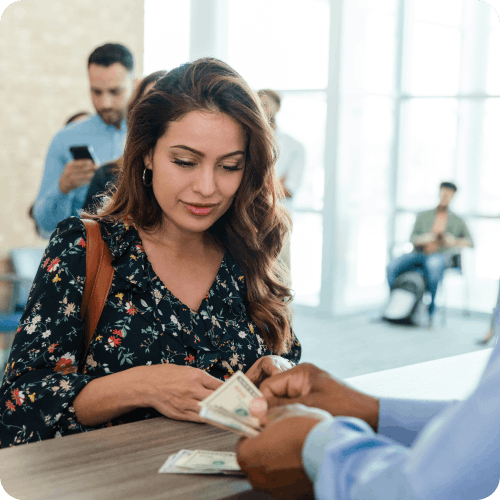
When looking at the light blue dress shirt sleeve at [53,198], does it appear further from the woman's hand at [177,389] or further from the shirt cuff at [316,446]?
the shirt cuff at [316,446]

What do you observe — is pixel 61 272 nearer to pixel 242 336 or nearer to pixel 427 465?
pixel 242 336

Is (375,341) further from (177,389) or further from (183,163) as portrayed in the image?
(177,389)

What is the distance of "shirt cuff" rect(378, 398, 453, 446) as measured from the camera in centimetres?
117

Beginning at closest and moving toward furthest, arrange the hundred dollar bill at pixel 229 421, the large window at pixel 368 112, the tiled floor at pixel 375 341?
1. the hundred dollar bill at pixel 229 421
2. the tiled floor at pixel 375 341
3. the large window at pixel 368 112

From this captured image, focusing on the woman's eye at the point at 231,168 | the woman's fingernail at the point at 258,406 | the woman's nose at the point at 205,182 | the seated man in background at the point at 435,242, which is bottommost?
the seated man in background at the point at 435,242

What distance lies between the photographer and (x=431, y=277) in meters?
8.14

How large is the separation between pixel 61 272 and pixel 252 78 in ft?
27.3

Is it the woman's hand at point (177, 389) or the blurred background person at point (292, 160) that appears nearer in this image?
the woman's hand at point (177, 389)

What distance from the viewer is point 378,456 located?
0.81 m

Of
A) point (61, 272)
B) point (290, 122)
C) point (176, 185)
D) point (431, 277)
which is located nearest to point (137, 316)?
point (61, 272)

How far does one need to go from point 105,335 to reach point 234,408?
69cm

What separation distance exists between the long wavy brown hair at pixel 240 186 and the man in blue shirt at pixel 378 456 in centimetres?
100

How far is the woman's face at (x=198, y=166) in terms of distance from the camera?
1809mm

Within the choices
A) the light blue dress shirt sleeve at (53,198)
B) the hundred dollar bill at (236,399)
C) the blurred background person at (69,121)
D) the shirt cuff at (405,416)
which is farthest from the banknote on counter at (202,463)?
the blurred background person at (69,121)
